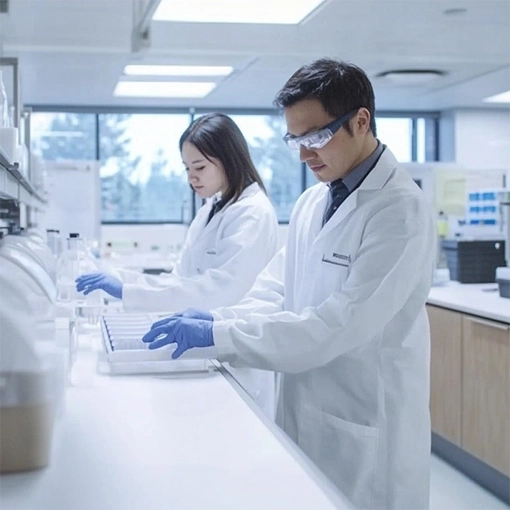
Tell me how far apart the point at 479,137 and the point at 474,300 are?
5.01 meters

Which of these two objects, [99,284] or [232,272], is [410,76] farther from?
[99,284]

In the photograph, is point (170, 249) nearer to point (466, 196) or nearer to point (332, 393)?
point (466, 196)

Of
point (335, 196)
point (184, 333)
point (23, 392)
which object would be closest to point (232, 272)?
point (335, 196)

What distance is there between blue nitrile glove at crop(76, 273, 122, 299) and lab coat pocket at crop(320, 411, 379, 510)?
992 mm

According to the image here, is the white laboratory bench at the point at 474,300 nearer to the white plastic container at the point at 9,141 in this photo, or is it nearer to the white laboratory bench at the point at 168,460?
the white laboratory bench at the point at 168,460

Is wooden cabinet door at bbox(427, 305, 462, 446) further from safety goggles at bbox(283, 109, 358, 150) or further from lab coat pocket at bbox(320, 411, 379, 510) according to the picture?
safety goggles at bbox(283, 109, 358, 150)

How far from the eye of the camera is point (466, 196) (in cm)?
504

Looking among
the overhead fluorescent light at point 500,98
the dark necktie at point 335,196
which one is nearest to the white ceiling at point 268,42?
the overhead fluorescent light at point 500,98

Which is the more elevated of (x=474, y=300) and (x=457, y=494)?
(x=474, y=300)

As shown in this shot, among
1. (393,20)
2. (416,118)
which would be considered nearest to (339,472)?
(393,20)

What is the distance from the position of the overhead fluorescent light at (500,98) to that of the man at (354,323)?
588 cm

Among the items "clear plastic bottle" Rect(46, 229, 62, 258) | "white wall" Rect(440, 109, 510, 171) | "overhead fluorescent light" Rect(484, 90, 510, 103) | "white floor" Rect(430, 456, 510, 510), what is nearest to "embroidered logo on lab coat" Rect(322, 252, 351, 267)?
"white floor" Rect(430, 456, 510, 510)

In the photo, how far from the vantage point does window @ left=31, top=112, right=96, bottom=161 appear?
7.91 m

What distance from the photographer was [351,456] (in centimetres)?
178
